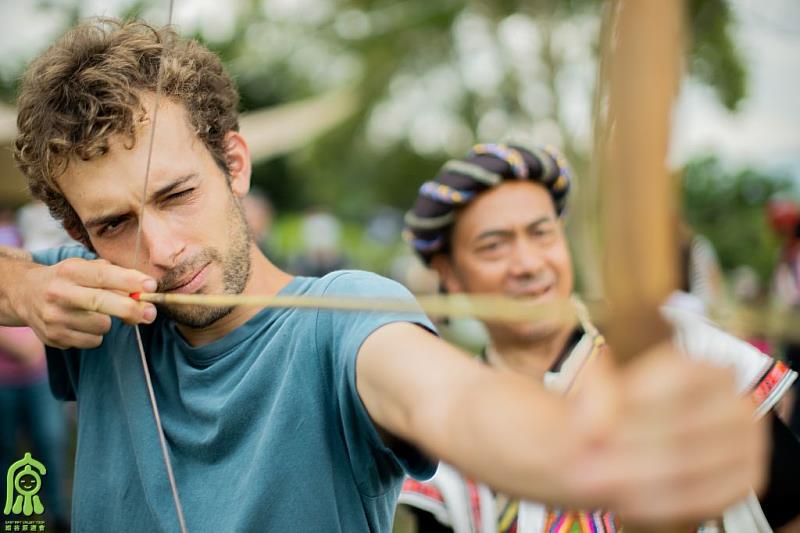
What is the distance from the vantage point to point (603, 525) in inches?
55.1

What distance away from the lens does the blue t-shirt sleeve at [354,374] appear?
3.13ft

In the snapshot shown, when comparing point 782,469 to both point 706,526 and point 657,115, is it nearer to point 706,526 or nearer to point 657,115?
point 706,526

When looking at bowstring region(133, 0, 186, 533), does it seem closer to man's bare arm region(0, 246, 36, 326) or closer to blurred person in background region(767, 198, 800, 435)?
man's bare arm region(0, 246, 36, 326)

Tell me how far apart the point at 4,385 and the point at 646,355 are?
3281 millimetres

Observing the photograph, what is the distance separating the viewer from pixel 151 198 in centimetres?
121

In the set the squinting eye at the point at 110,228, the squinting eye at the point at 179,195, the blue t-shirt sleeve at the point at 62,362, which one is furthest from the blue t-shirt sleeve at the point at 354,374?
the blue t-shirt sleeve at the point at 62,362

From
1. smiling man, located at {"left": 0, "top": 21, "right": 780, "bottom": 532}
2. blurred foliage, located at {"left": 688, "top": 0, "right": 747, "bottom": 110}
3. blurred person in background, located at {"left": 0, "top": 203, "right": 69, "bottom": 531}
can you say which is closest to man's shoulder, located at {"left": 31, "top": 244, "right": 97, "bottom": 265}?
smiling man, located at {"left": 0, "top": 21, "right": 780, "bottom": 532}

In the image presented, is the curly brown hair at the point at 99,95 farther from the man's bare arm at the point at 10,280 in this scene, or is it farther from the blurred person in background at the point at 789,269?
the blurred person in background at the point at 789,269

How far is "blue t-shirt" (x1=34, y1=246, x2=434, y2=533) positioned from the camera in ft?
3.42

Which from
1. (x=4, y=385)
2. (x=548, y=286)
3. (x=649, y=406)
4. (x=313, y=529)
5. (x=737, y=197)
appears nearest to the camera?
(x=649, y=406)

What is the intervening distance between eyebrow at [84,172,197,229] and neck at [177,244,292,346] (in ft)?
0.53

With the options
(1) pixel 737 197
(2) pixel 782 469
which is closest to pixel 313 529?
(2) pixel 782 469

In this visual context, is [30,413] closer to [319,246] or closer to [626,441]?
[626,441]

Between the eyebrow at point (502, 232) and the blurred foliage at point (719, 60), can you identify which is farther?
the blurred foliage at point (719, 60)
